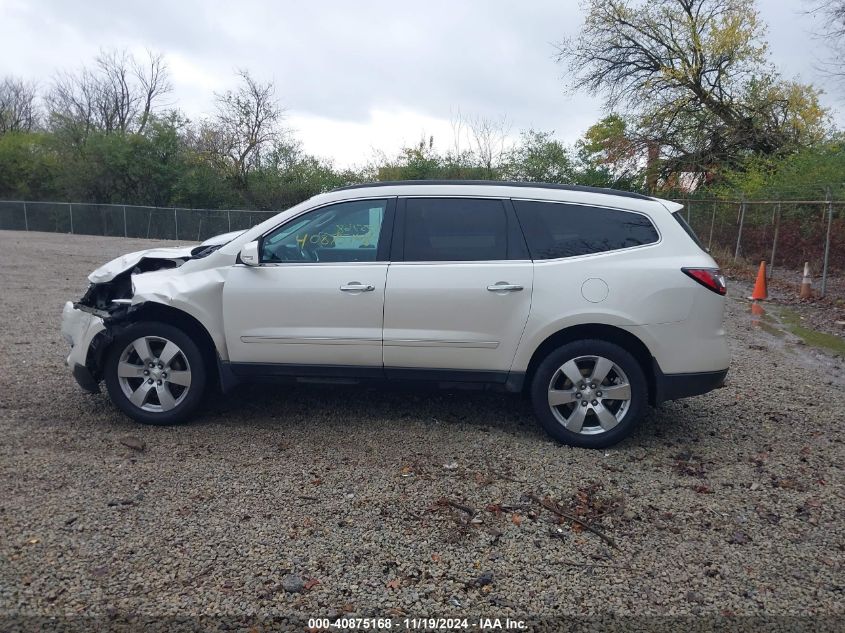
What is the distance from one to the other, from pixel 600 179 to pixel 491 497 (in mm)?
26133

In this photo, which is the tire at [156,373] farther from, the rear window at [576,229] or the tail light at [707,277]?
the tail light at [707,277]

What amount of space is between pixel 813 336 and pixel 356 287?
774cm

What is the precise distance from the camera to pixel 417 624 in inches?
114

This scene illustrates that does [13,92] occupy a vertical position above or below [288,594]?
above

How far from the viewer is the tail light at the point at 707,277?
4695mm

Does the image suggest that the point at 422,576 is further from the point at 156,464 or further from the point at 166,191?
the point at 166,191

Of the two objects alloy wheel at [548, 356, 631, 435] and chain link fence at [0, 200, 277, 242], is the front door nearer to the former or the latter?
alloy wheel at [548, 356, 631, 435]

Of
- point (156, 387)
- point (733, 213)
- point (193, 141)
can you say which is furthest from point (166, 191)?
point (156, 387)

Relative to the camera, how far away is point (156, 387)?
5129mm

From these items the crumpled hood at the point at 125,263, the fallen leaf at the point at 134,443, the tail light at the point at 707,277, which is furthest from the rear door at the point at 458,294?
A: the crumpled hood at the point at 125,263

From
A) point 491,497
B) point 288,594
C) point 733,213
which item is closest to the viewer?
point 288,594

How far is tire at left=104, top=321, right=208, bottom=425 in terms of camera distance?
509 cm

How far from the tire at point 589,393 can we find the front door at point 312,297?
121 centimetres

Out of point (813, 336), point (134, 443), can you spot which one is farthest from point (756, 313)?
point (134, 443)
